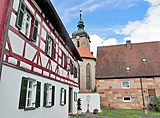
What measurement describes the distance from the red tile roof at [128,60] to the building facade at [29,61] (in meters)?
13.7

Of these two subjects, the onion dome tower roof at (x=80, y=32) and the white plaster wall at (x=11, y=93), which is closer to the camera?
the white plaster wall at (x=11, y=93)

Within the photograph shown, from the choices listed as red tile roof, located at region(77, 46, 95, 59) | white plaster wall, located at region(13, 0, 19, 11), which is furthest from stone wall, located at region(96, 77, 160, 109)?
white plaster wall, located at region(13, 0, 19, 11)

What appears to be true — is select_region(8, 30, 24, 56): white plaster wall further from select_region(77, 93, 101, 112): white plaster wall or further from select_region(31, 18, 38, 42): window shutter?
select_region(77, 93, 101, 112): white plaster wall

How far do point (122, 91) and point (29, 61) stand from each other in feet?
54.6

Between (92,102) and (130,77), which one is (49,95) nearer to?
(92,102)

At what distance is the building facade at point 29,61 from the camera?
13.2 feet

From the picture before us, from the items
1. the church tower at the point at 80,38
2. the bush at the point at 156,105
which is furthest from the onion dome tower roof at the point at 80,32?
the bush at the point at 156,105

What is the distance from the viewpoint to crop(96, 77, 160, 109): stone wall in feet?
60.6

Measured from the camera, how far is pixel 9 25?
415cm

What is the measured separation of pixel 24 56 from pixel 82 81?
90.7ft

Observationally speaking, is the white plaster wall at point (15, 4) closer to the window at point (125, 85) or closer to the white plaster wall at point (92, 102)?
the white plaster wall at point (92, 102)

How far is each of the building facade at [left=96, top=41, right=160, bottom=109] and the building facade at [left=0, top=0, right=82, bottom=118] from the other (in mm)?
12277

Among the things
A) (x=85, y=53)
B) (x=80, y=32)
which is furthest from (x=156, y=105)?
(x=80, y=32)

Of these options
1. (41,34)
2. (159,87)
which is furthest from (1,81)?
(159,87)
